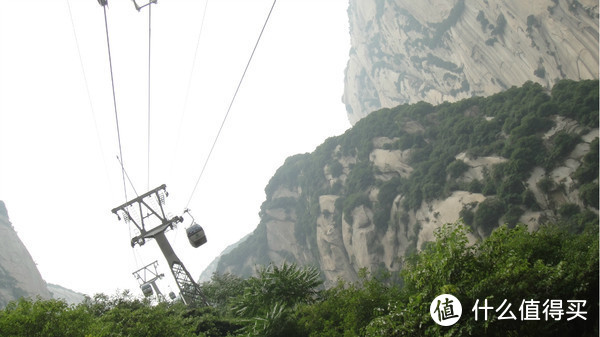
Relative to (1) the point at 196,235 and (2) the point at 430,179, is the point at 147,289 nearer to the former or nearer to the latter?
(1) the point at 196,235

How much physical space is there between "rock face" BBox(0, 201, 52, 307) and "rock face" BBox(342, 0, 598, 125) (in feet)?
303

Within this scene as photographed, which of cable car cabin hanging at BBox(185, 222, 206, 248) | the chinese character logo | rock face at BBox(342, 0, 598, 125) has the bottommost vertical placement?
the chinese character logo

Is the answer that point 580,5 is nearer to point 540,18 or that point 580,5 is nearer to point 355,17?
point 540,18

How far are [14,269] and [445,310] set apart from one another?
108 metres

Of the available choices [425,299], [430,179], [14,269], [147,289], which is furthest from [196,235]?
[14,269]

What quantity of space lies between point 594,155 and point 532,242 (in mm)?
32339

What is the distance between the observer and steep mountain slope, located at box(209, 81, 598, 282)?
150 feet

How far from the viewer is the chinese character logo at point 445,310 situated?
956 centimetres

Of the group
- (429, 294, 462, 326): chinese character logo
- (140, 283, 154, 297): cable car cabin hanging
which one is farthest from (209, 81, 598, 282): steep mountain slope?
(429, 294, 462, 326): chinese character logo

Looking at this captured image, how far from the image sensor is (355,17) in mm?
128000

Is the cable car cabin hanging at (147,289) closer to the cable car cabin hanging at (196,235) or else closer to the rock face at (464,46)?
the cable car cabin hanging at (196,235)

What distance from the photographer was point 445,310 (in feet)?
31.7

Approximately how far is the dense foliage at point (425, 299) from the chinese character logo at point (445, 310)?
159 mm

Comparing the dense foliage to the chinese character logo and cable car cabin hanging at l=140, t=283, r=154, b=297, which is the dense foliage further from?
cable car cabin hanging at l=140, t=283, r=154, b=297
